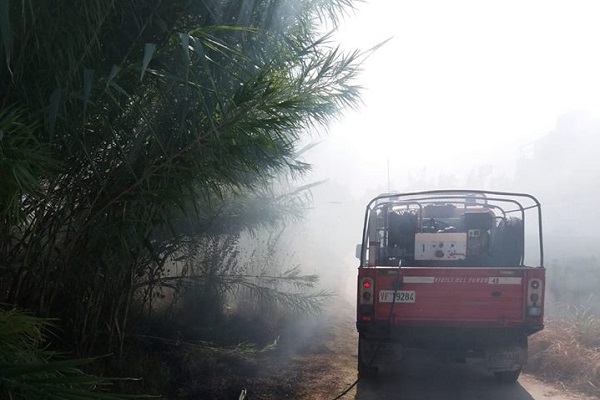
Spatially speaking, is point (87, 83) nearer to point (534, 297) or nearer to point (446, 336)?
point (446, 336)

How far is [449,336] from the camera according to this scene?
24.7 ft

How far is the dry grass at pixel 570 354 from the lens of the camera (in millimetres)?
8039

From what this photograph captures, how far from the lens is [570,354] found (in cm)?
864

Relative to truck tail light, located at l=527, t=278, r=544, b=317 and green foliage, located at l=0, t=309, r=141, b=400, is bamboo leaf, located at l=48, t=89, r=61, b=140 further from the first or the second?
truck tail light, located at l=527, t=278, r=544, b=317

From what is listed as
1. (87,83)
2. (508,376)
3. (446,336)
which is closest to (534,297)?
(446,336)

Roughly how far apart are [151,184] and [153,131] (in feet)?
1.61

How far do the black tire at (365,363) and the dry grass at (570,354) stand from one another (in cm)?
236

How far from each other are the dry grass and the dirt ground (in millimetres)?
252

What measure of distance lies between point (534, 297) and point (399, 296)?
4.79ft

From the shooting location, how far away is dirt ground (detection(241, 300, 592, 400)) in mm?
7121

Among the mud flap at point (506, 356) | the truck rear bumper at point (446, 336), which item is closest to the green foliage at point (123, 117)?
the truck rear bumper at point (446, 336)

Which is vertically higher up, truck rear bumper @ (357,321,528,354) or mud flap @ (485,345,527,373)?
truck rear bumper @ (357,321,528,354)

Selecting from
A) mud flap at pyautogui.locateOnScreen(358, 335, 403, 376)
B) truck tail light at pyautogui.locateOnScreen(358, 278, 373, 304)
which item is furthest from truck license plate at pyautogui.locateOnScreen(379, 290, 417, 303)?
mud flap at pyautogui.locateOnScreen(358, 335, 403, 376)

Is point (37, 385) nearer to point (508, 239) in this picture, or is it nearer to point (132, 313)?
point (132, 313)
